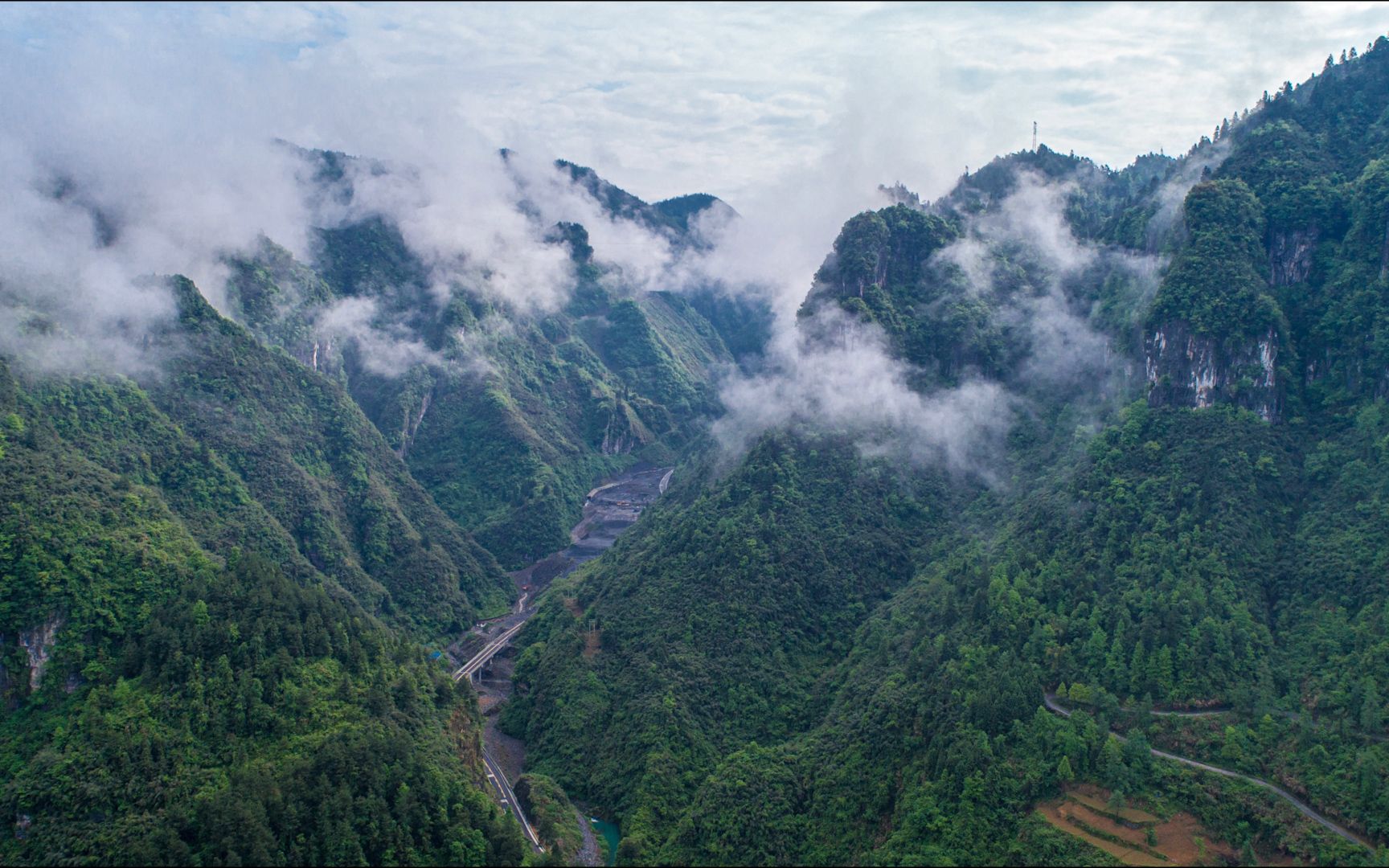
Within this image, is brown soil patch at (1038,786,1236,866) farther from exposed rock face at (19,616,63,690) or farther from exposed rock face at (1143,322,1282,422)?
exposed rock face at (19,616,63,690)

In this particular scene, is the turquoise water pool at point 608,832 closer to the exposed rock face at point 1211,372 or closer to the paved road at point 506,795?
the paved road at point 506,795

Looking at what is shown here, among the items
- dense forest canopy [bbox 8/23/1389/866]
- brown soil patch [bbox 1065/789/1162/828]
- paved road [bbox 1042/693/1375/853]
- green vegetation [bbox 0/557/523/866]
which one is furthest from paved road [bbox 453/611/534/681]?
brown soil patch [bbox 1065/789/1162/828]

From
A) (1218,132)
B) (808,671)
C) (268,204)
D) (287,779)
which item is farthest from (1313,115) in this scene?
(268,204)

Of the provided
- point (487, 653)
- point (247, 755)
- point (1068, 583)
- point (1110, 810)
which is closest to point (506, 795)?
point (247, 755)

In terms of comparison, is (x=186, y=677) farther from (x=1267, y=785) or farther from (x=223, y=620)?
(x=1267, y=785)

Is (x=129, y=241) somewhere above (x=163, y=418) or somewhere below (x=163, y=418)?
above

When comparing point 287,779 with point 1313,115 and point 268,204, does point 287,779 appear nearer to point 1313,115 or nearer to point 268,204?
point 1313,115

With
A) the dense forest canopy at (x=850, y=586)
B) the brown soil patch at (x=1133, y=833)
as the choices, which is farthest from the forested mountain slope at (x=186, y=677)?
the brown soil patch at (x=1133, y=833)
